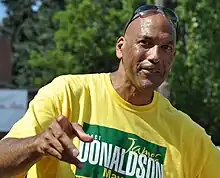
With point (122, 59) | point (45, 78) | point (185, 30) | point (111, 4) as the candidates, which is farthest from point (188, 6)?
point (122, 59)

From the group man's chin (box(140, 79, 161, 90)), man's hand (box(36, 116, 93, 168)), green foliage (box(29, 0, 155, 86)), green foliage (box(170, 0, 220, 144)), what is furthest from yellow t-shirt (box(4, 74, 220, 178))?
green foliage (box(29, 0, 155, 86))

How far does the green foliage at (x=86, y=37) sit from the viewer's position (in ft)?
90.0

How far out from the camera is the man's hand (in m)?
2.29

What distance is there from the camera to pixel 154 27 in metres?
3.11

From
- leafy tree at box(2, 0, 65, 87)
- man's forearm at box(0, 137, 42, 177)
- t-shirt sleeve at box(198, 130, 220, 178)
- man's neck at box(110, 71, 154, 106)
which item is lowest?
leafy tree at box(2, 0, 65, 87)

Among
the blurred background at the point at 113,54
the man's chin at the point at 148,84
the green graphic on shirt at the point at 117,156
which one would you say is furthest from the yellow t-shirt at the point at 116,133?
the blurred background at the point at 113,54

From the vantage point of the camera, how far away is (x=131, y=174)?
3066 mm

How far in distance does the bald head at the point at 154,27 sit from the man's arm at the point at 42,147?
2.70 ft

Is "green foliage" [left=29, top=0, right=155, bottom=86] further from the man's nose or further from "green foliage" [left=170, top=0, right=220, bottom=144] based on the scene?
the man's nose

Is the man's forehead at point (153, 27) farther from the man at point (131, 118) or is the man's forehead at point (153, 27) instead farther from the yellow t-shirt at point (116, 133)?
the yellow t-shirt at point (116, 133)

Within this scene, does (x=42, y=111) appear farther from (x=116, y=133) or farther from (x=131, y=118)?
(x=131, y=118)

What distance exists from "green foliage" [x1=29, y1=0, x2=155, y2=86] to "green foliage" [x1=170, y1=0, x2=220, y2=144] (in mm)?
3411

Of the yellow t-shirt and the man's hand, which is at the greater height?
the man's hand

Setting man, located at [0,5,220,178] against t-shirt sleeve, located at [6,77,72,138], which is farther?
man, located at [0,5,220,178]
